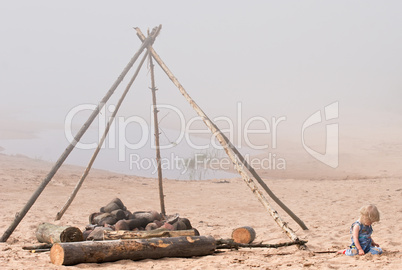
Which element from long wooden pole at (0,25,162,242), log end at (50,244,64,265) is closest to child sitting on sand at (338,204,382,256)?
log end at (50,244,64,265)

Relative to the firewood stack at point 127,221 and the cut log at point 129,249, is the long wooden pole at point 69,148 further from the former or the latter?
the cut log at point 129,249

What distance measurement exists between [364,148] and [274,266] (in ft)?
66.1

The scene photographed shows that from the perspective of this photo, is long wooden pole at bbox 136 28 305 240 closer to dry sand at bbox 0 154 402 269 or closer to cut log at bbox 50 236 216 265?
dry sand at bbox 0 154 402 269

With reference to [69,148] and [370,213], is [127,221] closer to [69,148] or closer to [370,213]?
[69,148]

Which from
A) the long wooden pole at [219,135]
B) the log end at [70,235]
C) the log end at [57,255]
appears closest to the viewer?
the log end at [57,255]

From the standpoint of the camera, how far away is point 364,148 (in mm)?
23250

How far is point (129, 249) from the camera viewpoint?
4988mm

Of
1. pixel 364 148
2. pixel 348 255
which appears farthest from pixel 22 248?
pixel 364 148

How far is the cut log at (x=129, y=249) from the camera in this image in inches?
187

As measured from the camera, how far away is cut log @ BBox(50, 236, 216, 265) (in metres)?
4.76

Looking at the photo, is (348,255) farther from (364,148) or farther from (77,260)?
(364,148)

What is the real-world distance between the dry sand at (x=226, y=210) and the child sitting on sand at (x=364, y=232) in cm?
13

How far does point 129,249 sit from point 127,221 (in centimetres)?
172

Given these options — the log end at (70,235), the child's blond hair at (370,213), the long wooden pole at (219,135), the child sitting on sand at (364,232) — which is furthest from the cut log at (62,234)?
the child's blond hair at (370,213)
